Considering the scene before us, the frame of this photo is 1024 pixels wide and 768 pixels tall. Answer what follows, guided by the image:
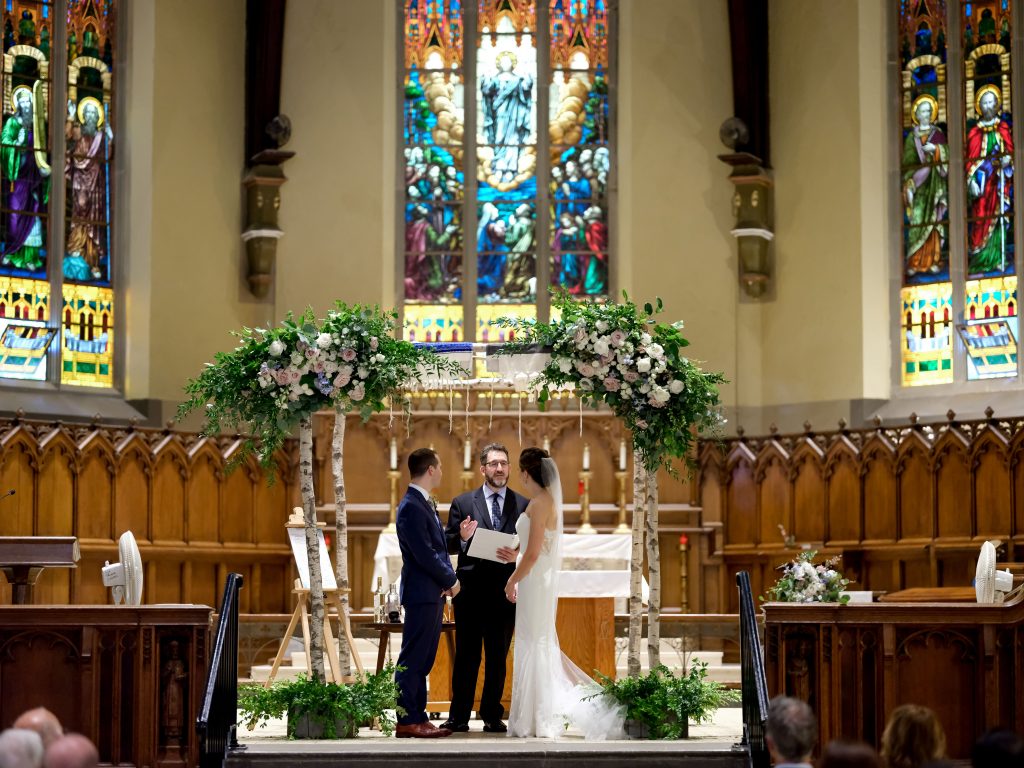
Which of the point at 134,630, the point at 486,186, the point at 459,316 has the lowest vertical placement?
the point at 134,630

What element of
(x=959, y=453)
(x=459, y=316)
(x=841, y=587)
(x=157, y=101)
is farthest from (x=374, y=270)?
(x=841, y=587)

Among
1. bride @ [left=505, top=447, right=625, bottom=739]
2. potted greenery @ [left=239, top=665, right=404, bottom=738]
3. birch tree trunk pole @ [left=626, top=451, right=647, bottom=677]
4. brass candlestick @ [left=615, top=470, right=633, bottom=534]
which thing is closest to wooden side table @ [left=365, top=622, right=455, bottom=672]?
potted greenery @ [left=239, top=665, right=404, bottom=738]

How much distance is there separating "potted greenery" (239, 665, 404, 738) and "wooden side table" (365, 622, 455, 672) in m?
0.56

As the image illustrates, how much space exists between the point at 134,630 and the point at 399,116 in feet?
27.6

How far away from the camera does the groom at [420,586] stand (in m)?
9.52

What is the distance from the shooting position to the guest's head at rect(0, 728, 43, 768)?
5.23 meters

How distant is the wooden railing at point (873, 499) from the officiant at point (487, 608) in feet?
16.1

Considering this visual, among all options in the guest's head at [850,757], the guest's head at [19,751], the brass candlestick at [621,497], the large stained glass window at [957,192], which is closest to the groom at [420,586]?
the guest's head at [19,751]

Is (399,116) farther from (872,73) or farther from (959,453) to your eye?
(959,453)

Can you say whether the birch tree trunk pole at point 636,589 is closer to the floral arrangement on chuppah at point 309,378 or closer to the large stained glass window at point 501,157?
the floral arrangement on chuppah at point 309,378

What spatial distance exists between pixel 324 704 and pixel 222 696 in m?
0.85

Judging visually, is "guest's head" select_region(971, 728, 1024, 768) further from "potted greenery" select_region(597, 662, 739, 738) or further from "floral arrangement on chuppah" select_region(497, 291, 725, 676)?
"floral arrangement on chuppah" select_region(497, 291, 725, 676)

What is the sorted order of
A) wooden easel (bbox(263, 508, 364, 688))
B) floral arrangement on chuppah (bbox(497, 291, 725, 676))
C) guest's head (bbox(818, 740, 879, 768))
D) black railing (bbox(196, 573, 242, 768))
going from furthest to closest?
1. wooden easel (bbox(263, 508, 364, 688))
2. floral arrangement on chuppah (bbox(497, 291, 725, 676))
3. black railing (bbox(196, 573, 242, 768))
4. guest's head (bbox(818, 740, 879, 768))

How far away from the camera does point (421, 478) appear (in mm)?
9547
